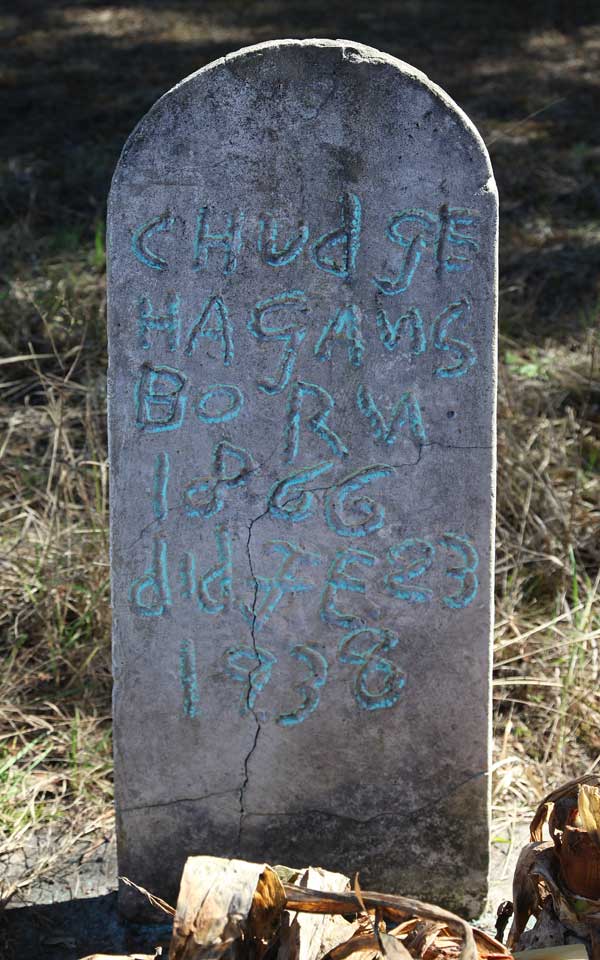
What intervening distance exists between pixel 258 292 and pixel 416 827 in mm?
1010

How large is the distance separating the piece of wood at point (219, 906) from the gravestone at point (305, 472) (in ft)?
1.37

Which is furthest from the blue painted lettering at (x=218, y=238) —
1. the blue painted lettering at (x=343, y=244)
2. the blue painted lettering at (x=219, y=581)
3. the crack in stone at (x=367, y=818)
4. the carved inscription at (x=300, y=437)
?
the crack in stone at (x=367, y=818)

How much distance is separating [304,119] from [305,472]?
0.56 metres

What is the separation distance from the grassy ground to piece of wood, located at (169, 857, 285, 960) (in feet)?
2.45

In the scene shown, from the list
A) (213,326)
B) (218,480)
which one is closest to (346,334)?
(213,326)

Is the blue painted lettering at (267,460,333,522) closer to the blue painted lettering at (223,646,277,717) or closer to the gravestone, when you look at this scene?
the gravestone

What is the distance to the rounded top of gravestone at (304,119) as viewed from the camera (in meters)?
1.69

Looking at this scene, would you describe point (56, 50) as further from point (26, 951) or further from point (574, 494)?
point (26, 951)

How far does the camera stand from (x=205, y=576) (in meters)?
1.88

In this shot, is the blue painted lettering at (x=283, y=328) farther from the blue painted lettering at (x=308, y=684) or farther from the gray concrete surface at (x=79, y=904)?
the gray concrete surface at (x=79, y=904)

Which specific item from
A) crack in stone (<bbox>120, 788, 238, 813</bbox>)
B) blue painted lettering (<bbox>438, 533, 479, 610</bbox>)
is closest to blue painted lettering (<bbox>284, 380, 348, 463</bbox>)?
blue painted lettering (<bbox>438, 533, 479, 610</bbox>)

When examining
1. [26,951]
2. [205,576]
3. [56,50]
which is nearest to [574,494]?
[205,576]

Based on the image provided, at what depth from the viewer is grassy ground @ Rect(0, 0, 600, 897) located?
2.55m

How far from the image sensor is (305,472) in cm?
184
